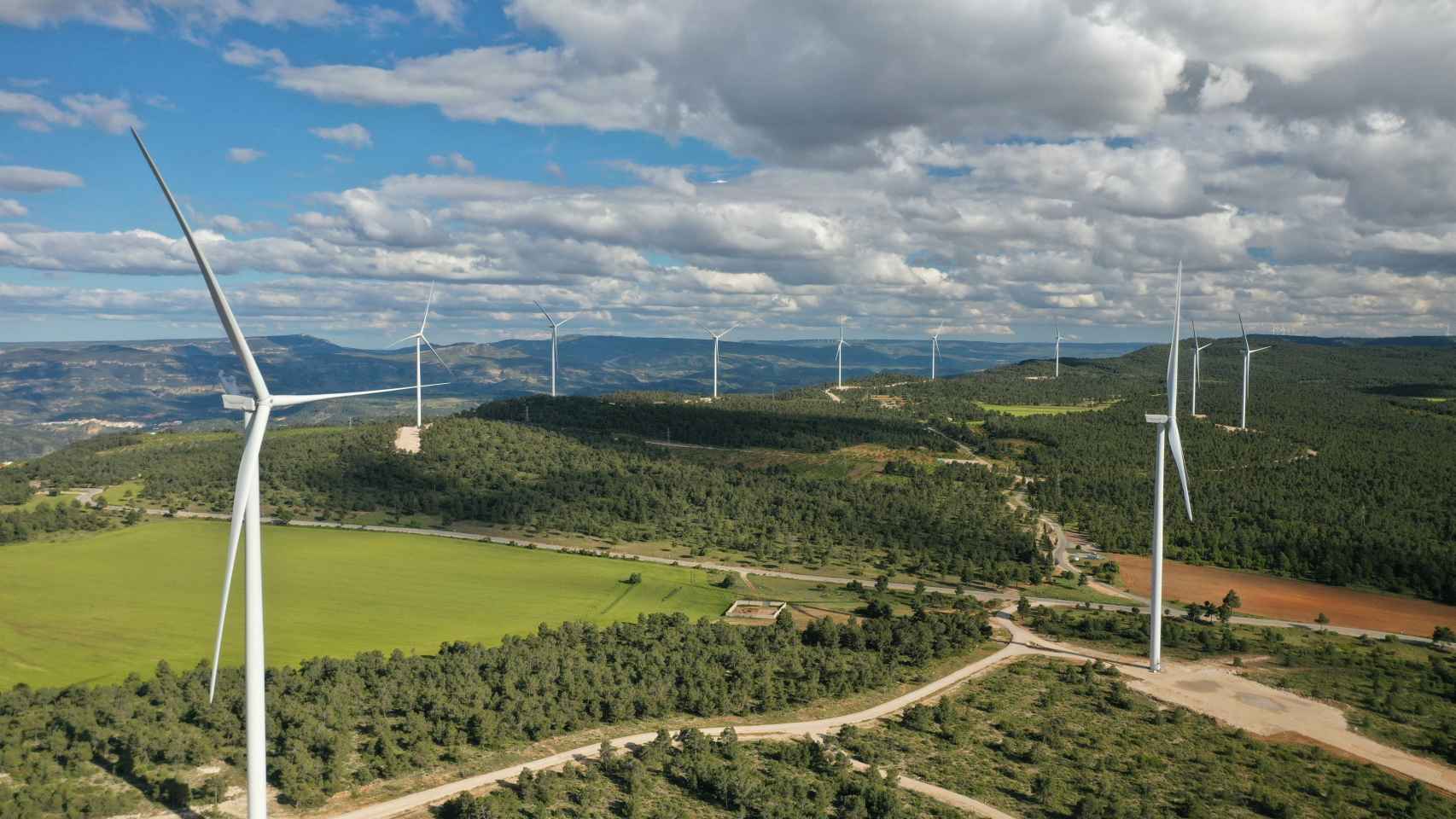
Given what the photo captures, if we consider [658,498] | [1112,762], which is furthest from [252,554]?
[658,498]

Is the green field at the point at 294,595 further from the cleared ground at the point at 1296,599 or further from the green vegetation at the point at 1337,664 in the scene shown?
the cleared ground at the point at 1296,599

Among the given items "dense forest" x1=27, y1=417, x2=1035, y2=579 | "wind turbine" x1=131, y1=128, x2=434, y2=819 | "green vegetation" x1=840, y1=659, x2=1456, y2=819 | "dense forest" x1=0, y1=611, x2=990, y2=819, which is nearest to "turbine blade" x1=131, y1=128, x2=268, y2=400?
"wind turbine" x1=131, y1=128, x2=434, y2=819

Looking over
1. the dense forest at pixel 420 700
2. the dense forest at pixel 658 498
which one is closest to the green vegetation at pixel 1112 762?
the dense forest at pixel 420 700

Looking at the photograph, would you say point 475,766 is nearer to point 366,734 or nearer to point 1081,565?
point 366,734

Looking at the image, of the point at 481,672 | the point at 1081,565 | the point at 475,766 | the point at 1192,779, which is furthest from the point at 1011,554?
the point at 475,766

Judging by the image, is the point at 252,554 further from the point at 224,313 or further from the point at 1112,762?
the point at 1112,762

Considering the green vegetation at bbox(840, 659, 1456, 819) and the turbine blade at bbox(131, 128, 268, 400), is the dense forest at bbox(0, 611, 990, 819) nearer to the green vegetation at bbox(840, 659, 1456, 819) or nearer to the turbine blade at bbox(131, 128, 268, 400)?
the green vegetation at bbox(840, 659, 1456, 819)
